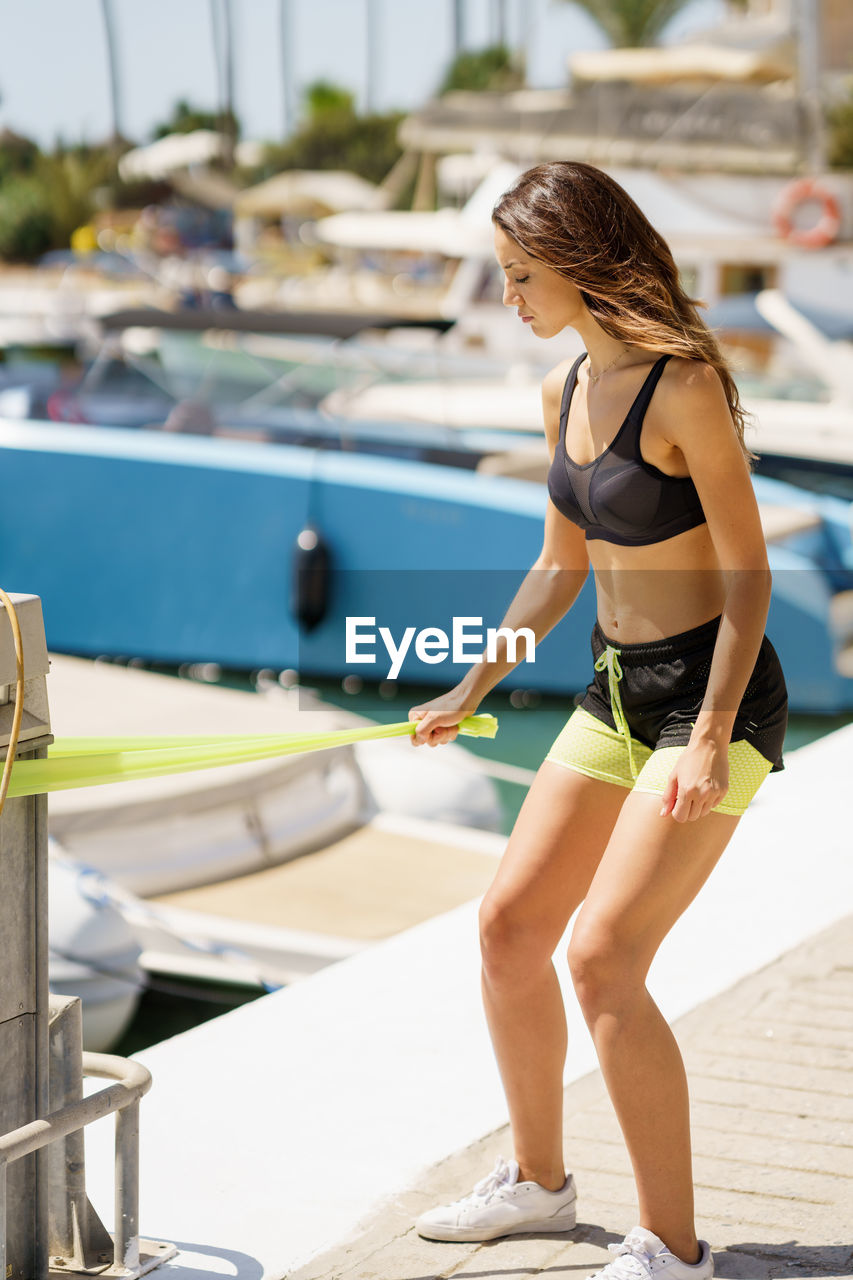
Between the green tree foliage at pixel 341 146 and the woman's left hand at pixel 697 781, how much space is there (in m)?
80.4

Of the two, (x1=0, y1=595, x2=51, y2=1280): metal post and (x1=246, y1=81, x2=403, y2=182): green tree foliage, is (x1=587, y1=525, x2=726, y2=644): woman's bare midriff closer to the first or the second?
(x1=0, y1=595, x2=51, y2=1280): metal post

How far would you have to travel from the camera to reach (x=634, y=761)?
2.58m

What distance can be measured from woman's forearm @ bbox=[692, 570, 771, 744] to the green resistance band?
2.06 feet

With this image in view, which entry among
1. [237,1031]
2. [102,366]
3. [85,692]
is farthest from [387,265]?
[237,1031]

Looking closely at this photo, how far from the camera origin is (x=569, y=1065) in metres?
3.50

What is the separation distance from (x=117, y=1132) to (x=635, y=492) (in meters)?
1.32

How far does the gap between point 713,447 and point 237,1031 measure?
77.3 inches

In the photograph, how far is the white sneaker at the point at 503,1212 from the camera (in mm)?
2711

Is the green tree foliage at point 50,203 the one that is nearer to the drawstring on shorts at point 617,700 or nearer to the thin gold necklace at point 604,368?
the thin gold necklace at point 604,368

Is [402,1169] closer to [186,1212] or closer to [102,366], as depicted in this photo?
[186,1212]

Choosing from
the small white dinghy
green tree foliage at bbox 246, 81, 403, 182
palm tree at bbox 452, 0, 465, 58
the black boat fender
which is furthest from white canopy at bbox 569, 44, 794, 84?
green tree foliage at bbox 246, 81, 403, 182

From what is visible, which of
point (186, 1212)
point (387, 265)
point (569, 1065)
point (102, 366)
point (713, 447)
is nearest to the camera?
point (713, 447)

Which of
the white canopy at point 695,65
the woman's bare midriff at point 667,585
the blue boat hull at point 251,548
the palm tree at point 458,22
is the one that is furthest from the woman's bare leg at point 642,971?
the palm tree at point 458,22

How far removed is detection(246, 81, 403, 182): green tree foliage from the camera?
8069 cm
